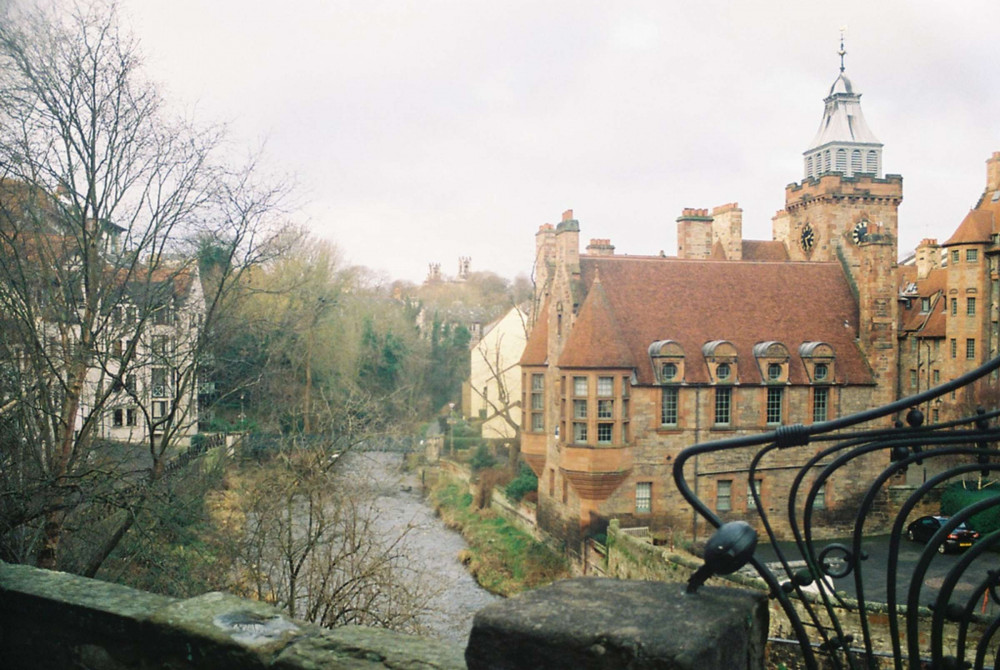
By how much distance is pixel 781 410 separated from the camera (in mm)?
29984

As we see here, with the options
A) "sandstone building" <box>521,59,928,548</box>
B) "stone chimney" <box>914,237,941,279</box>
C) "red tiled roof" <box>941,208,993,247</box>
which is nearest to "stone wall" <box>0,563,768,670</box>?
"sandstone building" <box>521,59,928,548</box>

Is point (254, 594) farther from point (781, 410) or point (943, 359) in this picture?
point (943, 359)

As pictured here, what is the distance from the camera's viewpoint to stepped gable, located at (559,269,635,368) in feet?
91.7

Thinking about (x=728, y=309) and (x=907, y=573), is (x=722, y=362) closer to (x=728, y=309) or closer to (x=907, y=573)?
(x=728, y=309)

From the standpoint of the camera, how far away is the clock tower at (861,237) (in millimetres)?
31562

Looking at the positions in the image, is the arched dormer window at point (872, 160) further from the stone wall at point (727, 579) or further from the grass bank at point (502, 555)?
the stone wall at point (727, 579)

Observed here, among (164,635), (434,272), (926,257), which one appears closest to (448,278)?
(434,272)

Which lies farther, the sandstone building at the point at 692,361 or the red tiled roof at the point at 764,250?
the red tiled roof at the point at 764,250

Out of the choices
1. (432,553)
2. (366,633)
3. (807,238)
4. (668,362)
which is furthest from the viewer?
(807,238)

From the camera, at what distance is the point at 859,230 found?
3506 centimetres

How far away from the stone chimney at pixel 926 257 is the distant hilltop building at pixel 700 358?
2220cm

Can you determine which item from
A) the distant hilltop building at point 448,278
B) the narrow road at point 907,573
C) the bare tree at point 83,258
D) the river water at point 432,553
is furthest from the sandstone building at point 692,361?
the distant hilltop building at point 448,278

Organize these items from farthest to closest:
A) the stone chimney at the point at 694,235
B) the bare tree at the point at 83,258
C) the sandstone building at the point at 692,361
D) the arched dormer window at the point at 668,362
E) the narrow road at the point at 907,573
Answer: the stone chimney at the point at 694,235 < the arched dormer window at the point at 668,362 < the sandstone building at the point at 692,361 < the narrow road at the point at 907,573 < the bare tree at the point at 83,258

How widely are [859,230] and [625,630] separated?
3610cm
